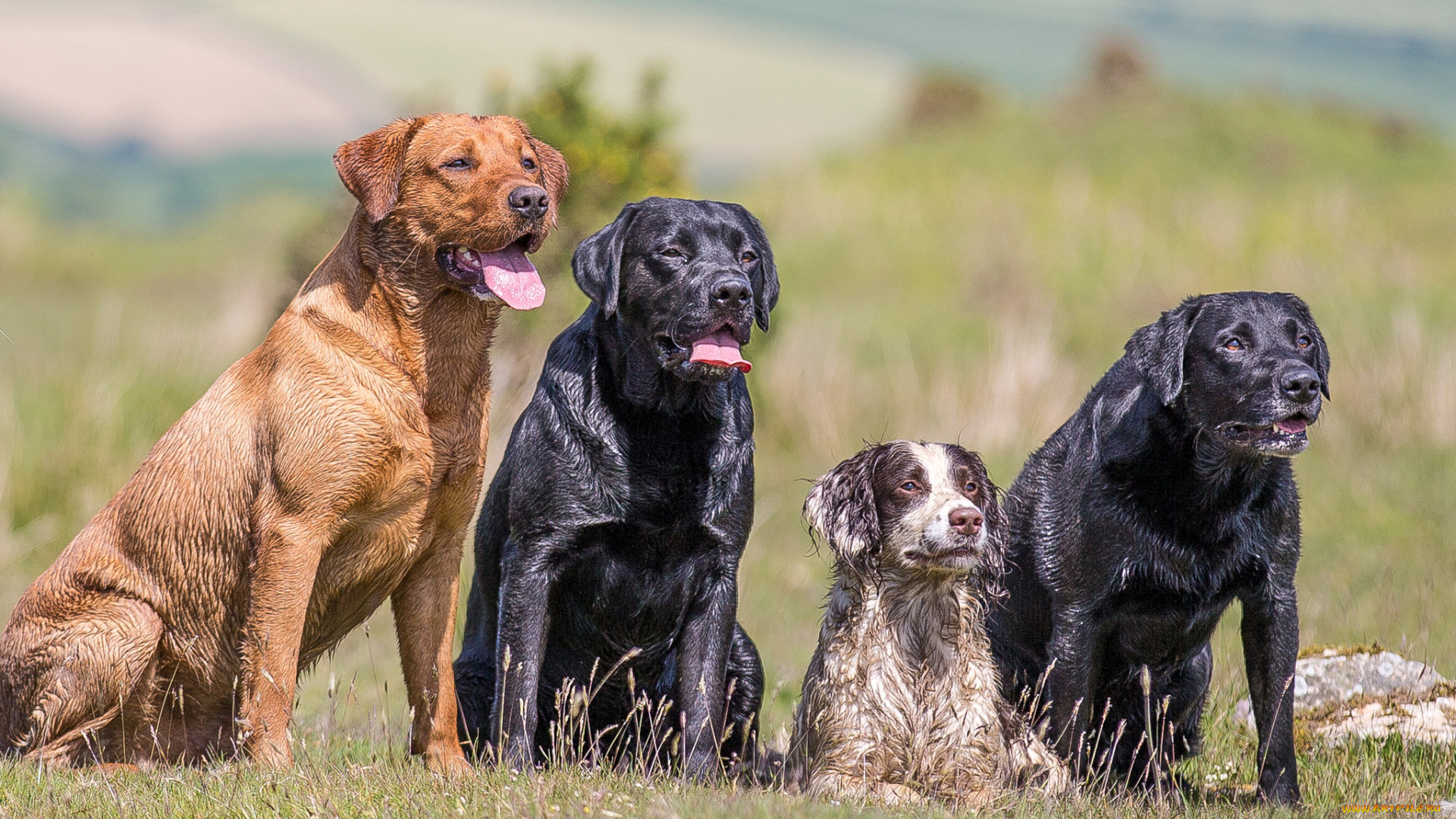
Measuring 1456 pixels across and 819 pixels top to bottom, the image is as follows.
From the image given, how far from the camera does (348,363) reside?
4.78m

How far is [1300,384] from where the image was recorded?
465cm

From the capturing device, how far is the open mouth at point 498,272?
4.79m

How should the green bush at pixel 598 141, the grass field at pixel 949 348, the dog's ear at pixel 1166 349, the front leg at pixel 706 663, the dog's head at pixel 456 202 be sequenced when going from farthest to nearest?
the green bush at pixel 598 141, the grass field at pixel 949 348, the front leg at pixel 706 663, the dog's ear at pixel 1166 349, the dog's head at pixel 456 202

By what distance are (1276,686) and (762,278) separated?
2.40m

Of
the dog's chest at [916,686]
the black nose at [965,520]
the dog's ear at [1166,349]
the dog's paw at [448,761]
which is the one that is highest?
the dog's ear at [1166,349]

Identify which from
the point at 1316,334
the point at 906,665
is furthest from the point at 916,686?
the point at 1316,334

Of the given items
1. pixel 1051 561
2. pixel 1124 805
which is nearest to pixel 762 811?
pixel 1124 805

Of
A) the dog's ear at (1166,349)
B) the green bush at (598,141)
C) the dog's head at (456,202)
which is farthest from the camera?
the green bush at (598,141)

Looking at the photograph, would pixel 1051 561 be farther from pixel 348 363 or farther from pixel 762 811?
pixel 348 363

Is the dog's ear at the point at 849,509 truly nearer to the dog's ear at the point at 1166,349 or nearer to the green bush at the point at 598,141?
the dog's ear at the point at 1166,349

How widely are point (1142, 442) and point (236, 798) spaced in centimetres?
334

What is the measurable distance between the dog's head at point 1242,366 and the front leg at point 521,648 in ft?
7.65

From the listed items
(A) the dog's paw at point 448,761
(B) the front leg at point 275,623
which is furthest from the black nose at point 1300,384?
(B) the front leg at point 275,623

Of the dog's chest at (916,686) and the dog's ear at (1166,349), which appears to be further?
the dog's chest at (916,686)
